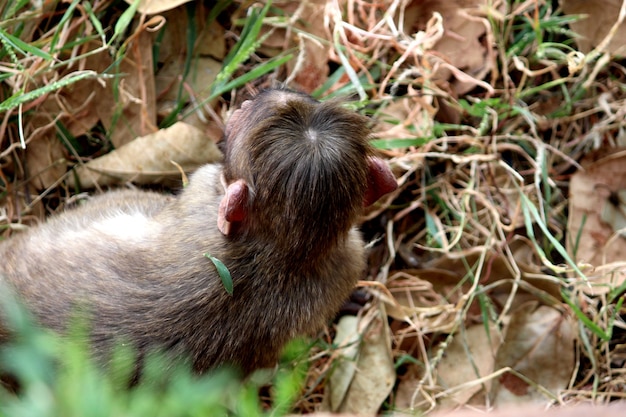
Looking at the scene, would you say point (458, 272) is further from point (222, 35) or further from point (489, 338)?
point (222, 35)

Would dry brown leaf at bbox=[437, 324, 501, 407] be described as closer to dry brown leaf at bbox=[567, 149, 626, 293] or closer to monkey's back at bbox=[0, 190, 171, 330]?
dry brown leaf at bbox=[567, 149, 626, 293]

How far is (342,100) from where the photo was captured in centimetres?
326

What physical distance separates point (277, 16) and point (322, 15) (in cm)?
23

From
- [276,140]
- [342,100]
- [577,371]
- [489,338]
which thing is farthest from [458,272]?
[276,140]

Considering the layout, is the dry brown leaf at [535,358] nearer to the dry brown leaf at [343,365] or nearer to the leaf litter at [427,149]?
the leaf litter at [427,149]

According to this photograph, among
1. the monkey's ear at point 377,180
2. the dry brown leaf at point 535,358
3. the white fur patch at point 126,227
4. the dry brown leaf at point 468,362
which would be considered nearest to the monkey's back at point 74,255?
the white fur patch at point 126,227

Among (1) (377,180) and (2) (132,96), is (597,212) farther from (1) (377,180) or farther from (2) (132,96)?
(2) (132,96)

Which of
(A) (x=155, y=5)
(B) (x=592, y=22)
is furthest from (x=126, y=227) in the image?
(B) (x=592, y=22)

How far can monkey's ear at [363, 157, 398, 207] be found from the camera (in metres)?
3.22

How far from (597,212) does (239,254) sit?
6.64 feet

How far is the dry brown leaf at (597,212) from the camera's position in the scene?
416 centimetres

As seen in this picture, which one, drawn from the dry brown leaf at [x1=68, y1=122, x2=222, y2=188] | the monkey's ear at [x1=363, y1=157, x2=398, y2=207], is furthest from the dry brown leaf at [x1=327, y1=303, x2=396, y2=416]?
the dry brown leaf at [x1=68, y1=122, x2=222, y2=188]

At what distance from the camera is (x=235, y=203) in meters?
3.00

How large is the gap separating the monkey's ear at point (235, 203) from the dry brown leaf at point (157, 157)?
104cm
